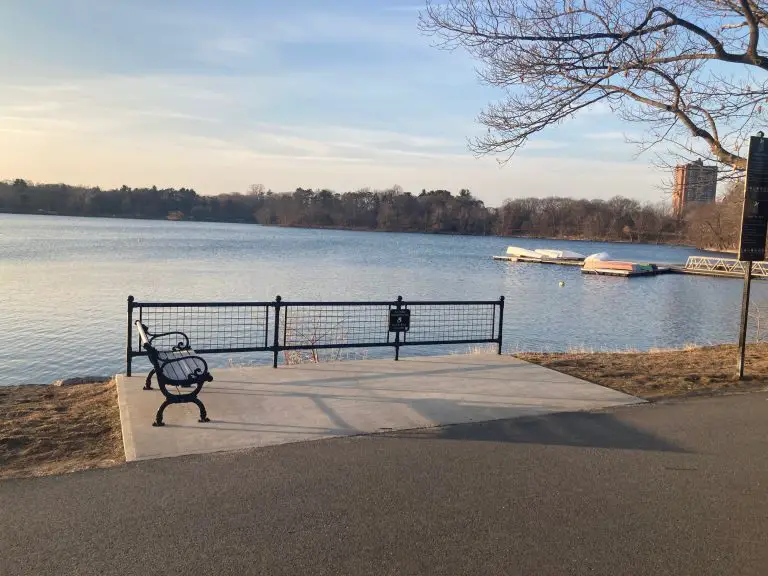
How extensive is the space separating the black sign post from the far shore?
3.20 ft

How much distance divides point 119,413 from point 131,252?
5730 centimetres

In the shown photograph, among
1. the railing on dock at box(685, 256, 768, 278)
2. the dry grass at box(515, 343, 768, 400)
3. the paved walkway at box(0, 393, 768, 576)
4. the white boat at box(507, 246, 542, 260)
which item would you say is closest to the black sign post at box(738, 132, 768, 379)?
the dry grass at box(515, 343, 768, 400)

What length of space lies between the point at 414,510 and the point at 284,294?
2738cm

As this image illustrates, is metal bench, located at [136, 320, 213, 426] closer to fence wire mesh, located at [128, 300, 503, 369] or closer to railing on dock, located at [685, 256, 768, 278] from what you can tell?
fence wire mesh, located at [128, 300, 503, 369]

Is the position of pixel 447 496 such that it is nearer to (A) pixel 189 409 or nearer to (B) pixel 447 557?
(B) pixel 447 557

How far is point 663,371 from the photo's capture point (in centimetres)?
1023

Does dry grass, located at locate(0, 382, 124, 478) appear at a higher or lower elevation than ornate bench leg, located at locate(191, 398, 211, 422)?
lower

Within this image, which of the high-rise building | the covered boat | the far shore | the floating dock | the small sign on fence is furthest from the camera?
the covered boat

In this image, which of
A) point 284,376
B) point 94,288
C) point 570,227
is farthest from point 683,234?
point 284,376

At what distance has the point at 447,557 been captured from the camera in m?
4.04

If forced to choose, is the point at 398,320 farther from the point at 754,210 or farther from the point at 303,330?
the point at 303,330

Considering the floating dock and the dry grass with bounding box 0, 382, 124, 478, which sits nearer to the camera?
the dry grass with bounding box 0, 382, 124, 478

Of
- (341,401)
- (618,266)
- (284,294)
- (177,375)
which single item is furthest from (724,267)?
(177,375)

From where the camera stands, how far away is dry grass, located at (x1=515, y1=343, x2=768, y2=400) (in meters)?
8.97
